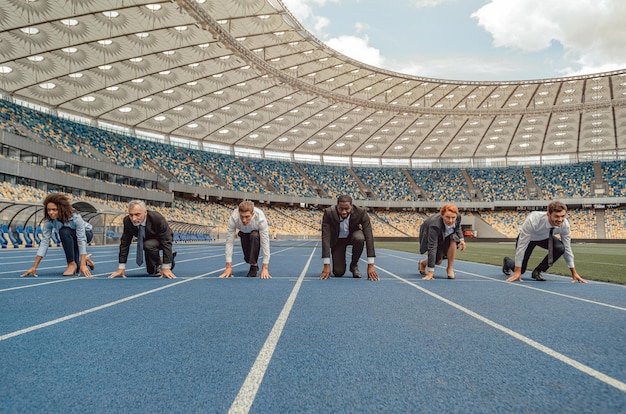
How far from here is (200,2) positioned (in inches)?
1011

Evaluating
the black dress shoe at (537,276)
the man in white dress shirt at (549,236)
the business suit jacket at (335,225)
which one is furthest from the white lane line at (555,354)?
the black dress shoe at (537,276)

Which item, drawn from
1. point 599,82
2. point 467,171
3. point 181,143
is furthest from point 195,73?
point 467,171

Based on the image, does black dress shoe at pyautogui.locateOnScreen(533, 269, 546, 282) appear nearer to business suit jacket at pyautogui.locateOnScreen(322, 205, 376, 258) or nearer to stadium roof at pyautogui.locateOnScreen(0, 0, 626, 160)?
business suit jacket at pyautogui.locateOnScreen(322, 205, 376, 258)

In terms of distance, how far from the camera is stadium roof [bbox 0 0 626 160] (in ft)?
88.0

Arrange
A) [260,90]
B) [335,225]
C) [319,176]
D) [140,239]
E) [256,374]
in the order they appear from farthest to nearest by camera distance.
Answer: [319,176] < [260,90] < [335,225] < [140,239] < [256,374]

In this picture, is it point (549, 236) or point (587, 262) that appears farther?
point (587, 262)

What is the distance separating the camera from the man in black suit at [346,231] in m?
6.82

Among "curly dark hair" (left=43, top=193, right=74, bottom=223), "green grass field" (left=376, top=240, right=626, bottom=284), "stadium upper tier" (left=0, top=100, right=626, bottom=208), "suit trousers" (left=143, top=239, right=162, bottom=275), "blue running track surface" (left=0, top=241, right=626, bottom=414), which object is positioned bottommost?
"green grass field" (left=376, top=240, right=626, bottom=284)

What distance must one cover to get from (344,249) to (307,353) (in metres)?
5.02

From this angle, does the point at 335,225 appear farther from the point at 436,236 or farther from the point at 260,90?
the point at 260,90

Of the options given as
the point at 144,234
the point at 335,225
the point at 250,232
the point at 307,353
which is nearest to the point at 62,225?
the point at 144,234

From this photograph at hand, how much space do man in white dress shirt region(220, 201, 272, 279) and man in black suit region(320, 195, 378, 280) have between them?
1013 millimetres

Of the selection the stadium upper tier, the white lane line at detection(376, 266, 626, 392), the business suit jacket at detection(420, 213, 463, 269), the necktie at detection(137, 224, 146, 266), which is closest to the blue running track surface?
the white lane line at detection(376, 266, 626, 392)

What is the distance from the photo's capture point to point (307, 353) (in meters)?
2.78
